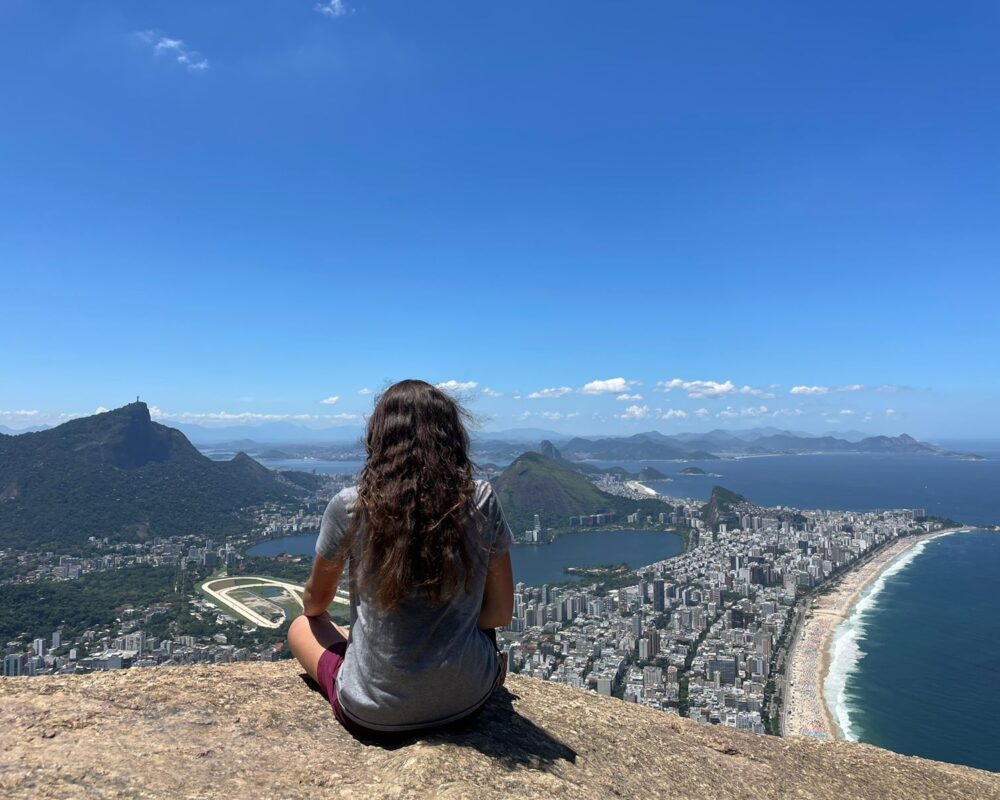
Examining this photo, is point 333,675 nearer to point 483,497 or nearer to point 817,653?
point 483,497

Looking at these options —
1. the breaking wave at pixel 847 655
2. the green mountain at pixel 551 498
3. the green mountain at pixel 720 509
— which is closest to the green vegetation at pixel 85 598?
the breaking wave at pixel 847 655

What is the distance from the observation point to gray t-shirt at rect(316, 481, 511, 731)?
2.17 meters

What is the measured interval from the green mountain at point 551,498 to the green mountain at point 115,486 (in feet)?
105

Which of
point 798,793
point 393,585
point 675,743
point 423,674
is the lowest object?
point 798,793

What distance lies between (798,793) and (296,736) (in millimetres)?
3107

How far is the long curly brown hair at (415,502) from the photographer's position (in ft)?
6.88

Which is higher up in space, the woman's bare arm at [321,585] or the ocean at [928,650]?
the woman's bare arm at [321,585]

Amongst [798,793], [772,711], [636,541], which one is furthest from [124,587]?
[636,541]

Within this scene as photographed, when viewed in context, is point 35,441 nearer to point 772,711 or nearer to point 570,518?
point 570,518

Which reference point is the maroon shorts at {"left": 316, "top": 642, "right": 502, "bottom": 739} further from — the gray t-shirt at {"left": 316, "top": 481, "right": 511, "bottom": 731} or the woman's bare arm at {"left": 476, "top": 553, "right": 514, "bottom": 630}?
the woman's bare arm at {"left": 476, "top": 553, "right": 514, "bottom": 630}

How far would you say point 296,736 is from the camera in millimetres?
2691

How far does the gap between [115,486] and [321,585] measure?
234 ft

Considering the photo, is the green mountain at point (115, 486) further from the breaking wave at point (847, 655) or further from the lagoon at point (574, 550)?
the breaking wave at point (847, 655)

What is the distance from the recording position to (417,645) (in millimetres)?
2156
